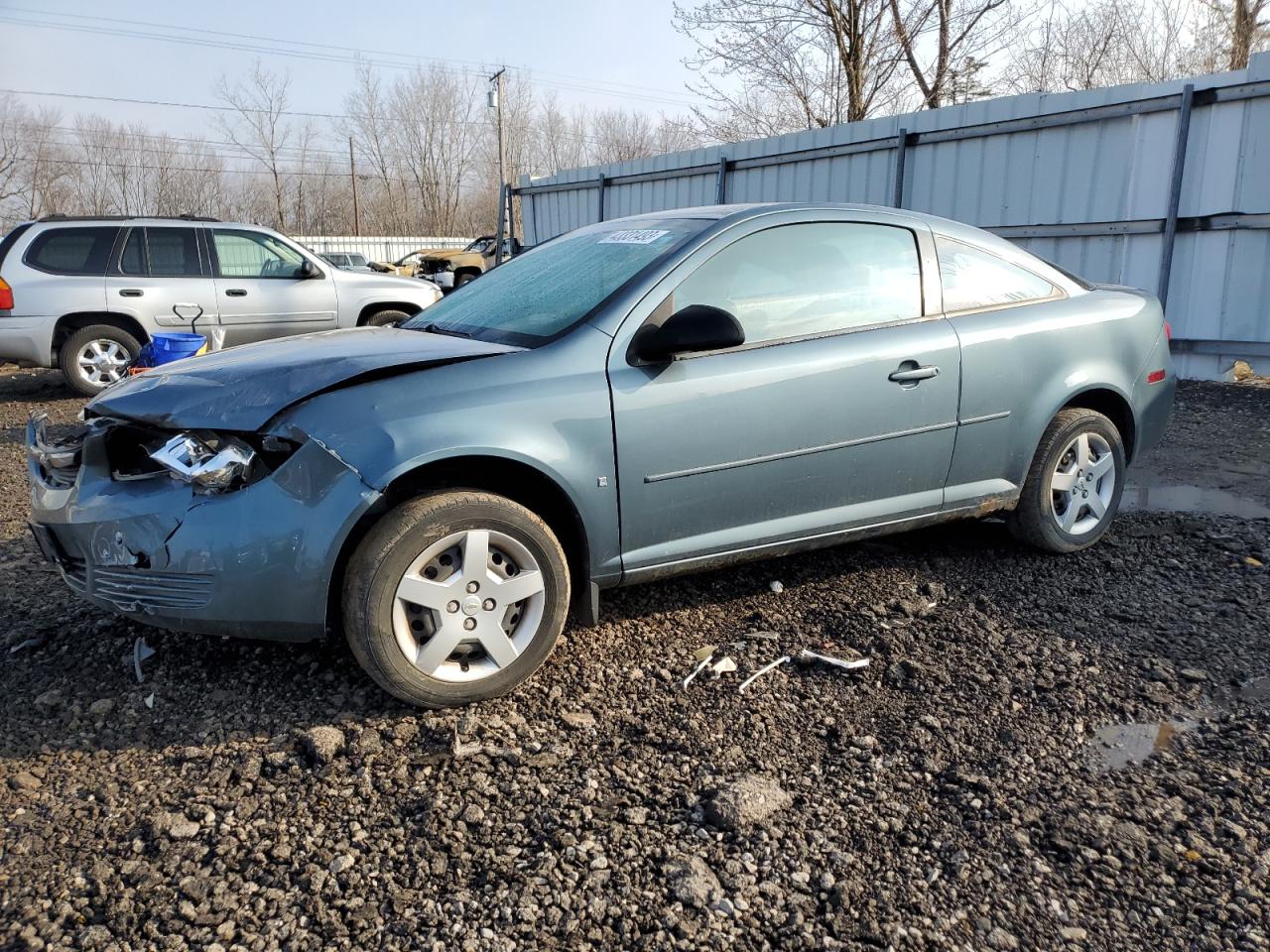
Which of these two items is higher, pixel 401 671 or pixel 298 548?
pixel 298 548

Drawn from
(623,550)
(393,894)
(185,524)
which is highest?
(185,524)

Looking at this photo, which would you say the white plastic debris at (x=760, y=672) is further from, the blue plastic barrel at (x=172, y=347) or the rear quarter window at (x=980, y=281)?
the blue plastic barrel at (x=172, y=347)

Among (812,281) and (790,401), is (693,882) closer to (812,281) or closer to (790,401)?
(790,401)

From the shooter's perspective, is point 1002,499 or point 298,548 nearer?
point 298,548

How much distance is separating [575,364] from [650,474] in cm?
45

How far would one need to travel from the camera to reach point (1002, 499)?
13.6ft

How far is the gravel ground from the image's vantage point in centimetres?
216

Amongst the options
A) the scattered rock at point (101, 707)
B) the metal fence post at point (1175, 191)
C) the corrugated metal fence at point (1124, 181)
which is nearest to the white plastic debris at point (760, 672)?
the scattered rock at point (101, 707)

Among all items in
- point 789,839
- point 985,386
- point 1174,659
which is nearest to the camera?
point 789,839

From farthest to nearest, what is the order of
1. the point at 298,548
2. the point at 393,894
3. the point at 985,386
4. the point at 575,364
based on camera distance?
the point at 985,386 → the point at 575,364 → the point at 298,548 → the point at 393,894

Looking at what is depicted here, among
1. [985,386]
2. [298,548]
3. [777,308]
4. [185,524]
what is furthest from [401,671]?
[985,386]

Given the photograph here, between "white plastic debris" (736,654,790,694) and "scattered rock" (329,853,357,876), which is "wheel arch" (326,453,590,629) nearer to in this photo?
"white plastic debris" (736,654,790,694)

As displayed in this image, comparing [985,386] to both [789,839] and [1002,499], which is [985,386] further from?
[789,839]

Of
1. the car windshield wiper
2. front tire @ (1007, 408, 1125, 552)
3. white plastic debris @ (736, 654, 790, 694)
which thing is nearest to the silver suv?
the car windshield wiper
